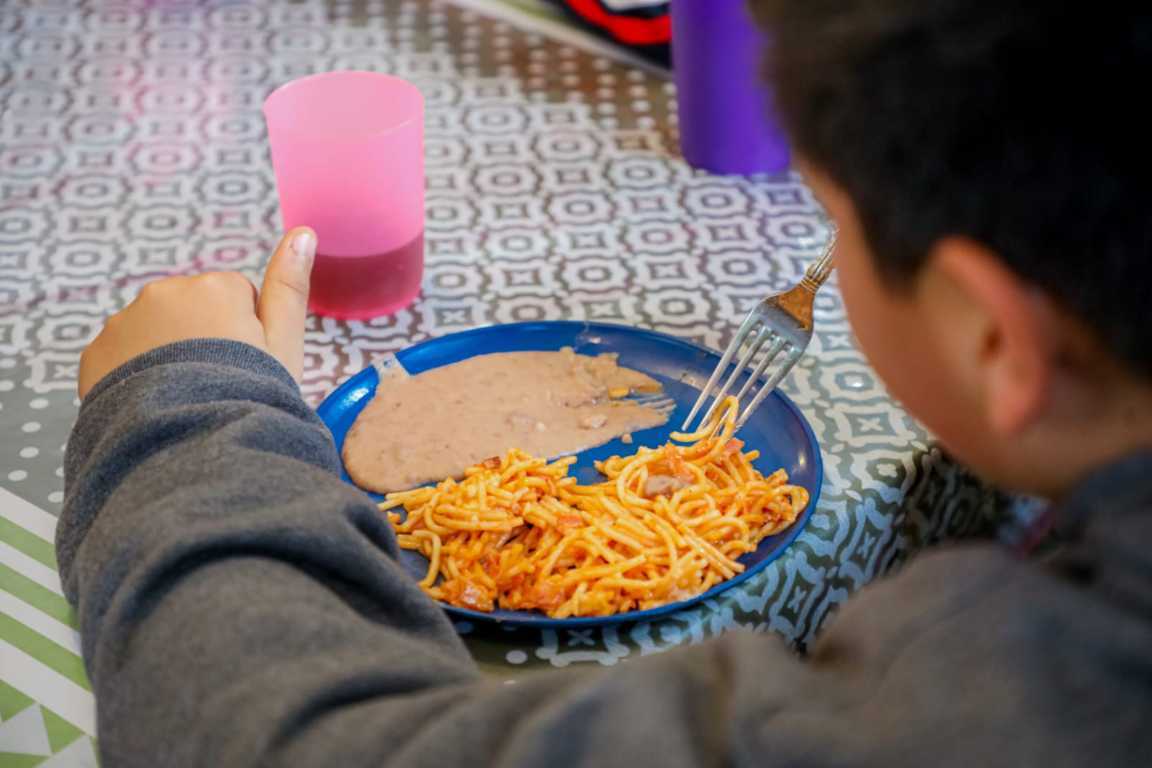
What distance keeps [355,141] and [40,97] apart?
0.75 metres

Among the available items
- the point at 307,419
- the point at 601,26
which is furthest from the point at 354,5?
the point at 307,419

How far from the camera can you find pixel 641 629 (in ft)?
2.86

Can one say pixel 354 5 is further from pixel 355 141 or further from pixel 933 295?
pixel 933 295

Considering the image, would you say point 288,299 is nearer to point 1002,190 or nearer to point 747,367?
point 747,367

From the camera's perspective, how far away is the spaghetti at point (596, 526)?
34.4 inches

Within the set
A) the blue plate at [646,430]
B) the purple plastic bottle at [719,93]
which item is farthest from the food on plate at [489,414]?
the purple plastic bottle at [719,93]

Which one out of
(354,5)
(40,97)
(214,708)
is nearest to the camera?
(214,708)

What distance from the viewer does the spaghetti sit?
875 millimetres

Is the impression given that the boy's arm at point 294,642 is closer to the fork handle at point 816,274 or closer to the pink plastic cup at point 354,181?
the pink plastic cup at point 354,181

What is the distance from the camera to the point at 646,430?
1074mm

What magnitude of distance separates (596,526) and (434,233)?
55cm

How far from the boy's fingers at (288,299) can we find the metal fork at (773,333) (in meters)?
0.34

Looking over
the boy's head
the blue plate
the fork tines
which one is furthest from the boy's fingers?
the boy's head

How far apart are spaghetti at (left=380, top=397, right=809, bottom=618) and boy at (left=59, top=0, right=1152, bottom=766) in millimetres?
151
